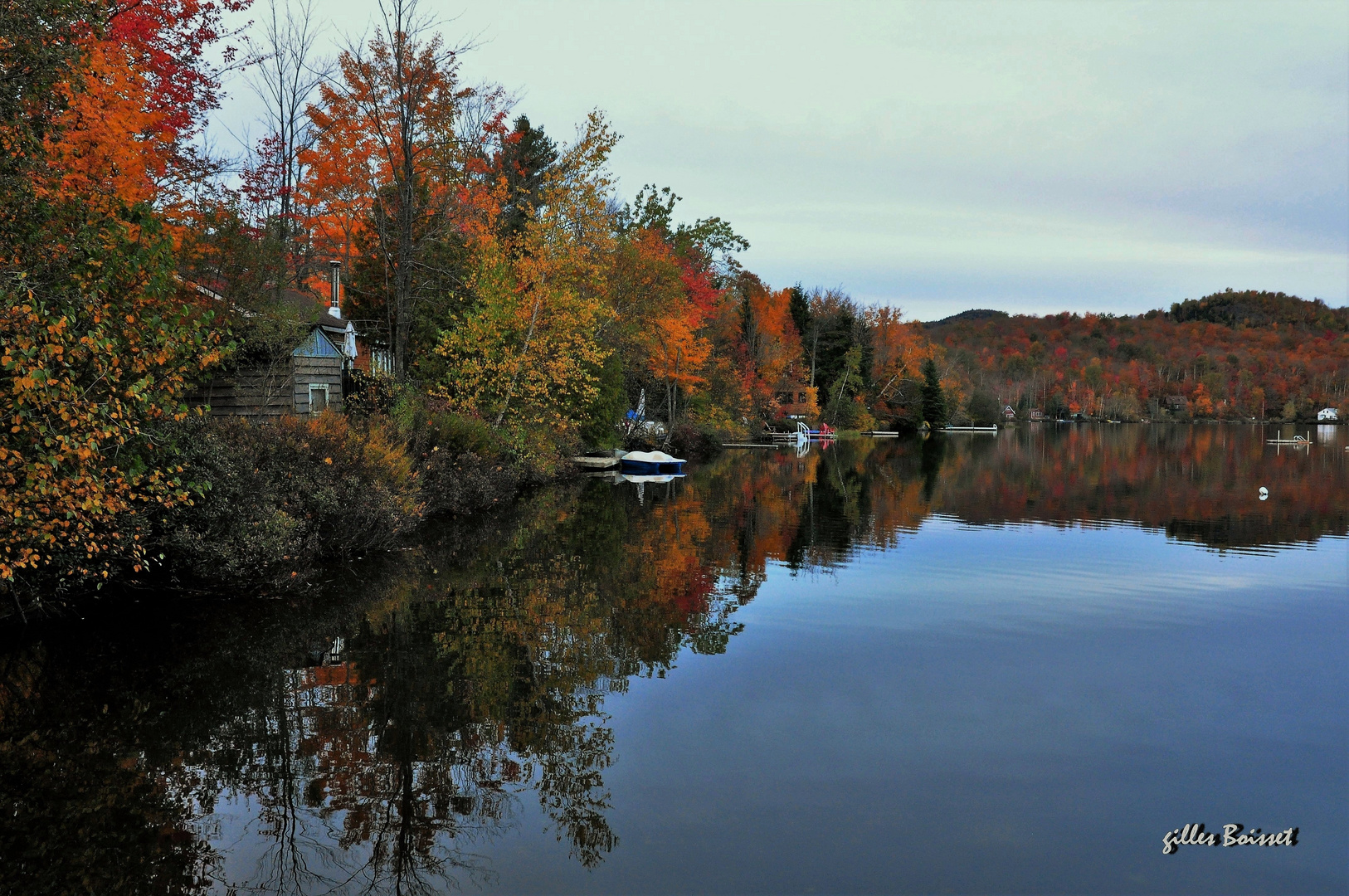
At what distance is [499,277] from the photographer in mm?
26938

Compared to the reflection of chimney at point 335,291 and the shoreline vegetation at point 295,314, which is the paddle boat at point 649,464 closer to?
the shoreline vegetation at point 295,314

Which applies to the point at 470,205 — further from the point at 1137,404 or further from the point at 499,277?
the point at 1137,404

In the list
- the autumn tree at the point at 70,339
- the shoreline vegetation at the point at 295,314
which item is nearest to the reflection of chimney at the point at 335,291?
the shoreline vegetation at the point at 295,314

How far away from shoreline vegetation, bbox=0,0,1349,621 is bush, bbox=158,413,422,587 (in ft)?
0.17

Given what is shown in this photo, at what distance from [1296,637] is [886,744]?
8.00 meters

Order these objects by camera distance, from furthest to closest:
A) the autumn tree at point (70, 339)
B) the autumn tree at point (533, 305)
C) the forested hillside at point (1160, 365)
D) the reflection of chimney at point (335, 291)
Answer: the forested hillside at point (1160, 365) < the reflection of chimney at point (335, 291) < the autumn tree at point (533, 305) < the autumn tree at point (70, 339)

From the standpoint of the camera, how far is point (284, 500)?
1387 cm

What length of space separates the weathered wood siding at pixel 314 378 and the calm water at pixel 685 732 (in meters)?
7.77

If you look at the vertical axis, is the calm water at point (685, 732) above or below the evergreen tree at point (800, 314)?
below

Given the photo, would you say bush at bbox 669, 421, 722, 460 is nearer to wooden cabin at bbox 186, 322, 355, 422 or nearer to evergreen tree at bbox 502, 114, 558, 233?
evergreen tree at bbox 502, 114, 558, 233

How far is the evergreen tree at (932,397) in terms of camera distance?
97000 millimetres

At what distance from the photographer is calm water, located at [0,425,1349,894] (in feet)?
20.6

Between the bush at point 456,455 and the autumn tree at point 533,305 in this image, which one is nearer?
the bush at point 456,455

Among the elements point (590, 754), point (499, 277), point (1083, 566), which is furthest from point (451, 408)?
point (590, 754)
